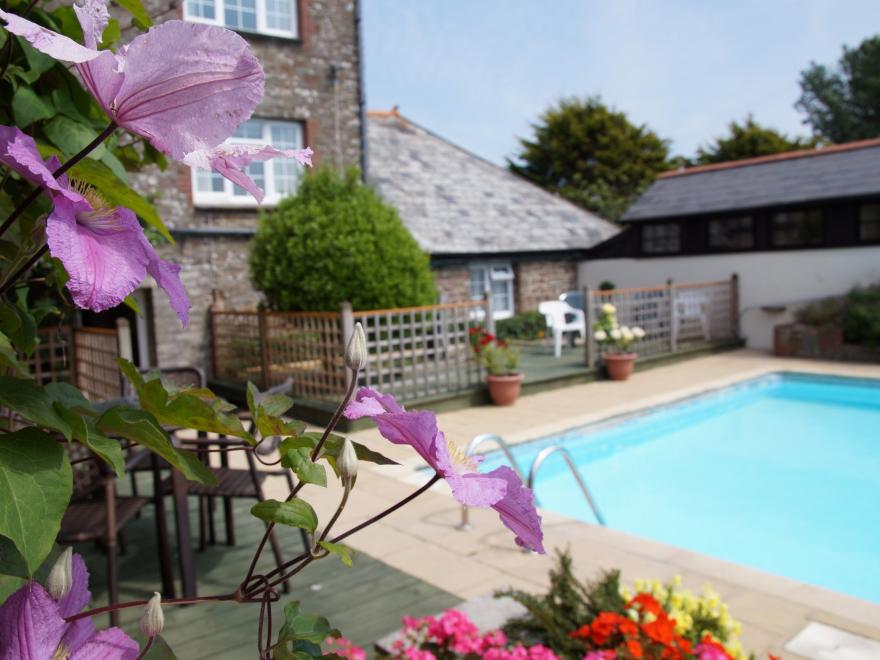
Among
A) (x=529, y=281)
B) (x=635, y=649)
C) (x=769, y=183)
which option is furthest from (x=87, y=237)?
(x=769, y=183)

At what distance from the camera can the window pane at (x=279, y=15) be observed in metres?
11.9

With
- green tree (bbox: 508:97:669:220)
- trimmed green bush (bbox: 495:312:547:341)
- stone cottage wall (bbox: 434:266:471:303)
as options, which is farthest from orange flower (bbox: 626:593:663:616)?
green tree (bbox: 508:97:669:220)

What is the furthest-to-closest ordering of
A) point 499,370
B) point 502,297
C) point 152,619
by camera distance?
point 502,297 < point 499,370 < point 152,619

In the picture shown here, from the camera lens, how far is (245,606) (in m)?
3.68

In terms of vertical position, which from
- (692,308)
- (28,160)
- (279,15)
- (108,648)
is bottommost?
(692,308)

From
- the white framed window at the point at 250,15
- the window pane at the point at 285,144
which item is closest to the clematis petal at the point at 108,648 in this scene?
the white framed window at the point at 250,15

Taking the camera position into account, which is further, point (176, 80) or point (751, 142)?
point (751, 142)

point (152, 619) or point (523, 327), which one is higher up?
point (152, 619)

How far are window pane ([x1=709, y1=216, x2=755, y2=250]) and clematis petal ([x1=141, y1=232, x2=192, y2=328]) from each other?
656 inches

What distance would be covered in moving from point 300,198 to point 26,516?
31.3ft

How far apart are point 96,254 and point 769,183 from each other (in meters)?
17.6

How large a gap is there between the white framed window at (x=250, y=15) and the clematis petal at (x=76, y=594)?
1140 cm

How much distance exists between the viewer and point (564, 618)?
Answer: 3061 millimetres

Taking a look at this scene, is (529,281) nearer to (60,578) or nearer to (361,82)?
(361,82)
